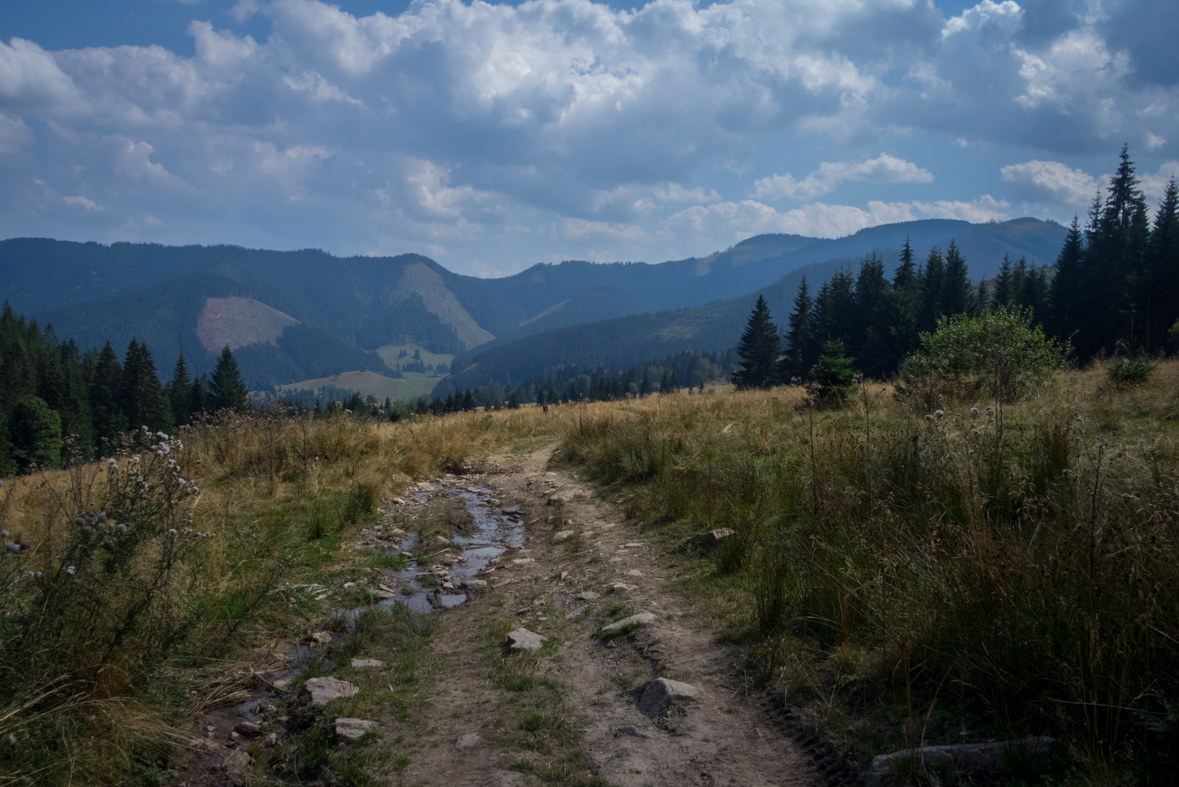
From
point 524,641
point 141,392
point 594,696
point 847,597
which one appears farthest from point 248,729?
point 141,392

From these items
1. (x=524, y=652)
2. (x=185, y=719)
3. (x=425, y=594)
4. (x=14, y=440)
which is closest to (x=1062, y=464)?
(x=524, y=652)

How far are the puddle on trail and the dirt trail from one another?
350mm

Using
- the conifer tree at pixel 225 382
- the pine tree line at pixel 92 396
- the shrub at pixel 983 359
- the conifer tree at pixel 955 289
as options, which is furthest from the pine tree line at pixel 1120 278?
the conifer tree at pixel 225 382

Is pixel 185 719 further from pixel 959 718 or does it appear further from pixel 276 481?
pixel 276 481

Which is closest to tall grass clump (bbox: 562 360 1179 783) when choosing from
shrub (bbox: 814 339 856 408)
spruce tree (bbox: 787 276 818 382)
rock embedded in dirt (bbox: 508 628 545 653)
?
rock embedded in dirt (bbox: 508 628 545 653)

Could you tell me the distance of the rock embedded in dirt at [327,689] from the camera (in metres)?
3.84

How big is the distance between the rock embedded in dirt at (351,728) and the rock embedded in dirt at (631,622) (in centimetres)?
195

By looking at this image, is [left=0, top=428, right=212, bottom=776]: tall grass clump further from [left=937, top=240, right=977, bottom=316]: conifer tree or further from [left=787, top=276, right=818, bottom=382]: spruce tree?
[left=937, top=240, right=977, bottom=316]: conifer tree

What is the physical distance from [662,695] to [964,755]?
5.53 feet

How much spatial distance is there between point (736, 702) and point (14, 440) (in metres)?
80.7

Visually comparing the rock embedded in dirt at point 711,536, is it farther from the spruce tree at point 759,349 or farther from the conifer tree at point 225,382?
the conifer tree at point 225,382

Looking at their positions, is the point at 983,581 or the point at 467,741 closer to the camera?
the point at 983,581

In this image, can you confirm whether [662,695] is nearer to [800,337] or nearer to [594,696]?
[594,696]

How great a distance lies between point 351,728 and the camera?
3.48 meters
